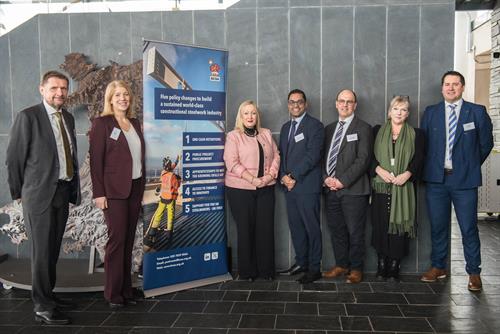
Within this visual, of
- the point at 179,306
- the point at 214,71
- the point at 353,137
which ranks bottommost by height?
the point at 179,306

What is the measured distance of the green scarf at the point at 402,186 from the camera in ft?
12.7

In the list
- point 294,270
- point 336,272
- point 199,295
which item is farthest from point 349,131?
point 199,295

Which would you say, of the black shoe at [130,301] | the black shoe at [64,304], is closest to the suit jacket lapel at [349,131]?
the black shoe at [130,301]

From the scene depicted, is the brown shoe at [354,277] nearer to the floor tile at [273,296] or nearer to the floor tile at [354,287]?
the floor tile at [354,287]

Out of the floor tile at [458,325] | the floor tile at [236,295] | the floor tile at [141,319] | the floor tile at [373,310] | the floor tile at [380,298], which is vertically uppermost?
the floor tile at [458,325]

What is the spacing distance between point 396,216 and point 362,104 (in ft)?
3.61

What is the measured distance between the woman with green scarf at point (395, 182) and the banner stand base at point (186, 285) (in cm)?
139

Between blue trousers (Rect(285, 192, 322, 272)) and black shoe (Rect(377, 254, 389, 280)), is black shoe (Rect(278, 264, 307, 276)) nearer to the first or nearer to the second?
blue trousers (Rect(285, 192, 322, 272))

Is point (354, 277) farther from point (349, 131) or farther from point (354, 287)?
point (349, 131)

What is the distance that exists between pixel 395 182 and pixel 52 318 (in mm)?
2826

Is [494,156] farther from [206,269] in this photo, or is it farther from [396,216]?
[206,269]

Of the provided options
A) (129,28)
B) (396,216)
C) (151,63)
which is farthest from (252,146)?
(129,28)

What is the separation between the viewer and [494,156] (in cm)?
691

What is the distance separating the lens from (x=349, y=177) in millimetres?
3914
